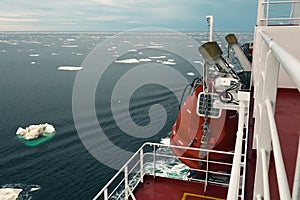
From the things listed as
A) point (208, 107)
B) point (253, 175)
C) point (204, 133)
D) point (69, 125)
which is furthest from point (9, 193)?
point (253, 175)

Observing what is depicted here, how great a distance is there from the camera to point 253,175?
4.00 ft

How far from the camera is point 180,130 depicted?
4.61m

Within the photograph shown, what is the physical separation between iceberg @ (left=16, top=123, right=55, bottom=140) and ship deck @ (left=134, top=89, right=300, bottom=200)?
7.07m

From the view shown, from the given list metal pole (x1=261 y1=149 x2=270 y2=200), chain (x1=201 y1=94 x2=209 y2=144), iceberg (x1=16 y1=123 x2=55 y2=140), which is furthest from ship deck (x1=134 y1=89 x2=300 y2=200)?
iceberg (x1=16 y1=123 x2=55 y2=140)

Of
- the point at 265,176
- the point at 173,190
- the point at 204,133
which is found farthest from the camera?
the point at 204,133

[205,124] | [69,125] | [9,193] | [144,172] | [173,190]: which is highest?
[205,124]

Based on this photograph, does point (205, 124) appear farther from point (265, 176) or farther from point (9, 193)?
point (9, 193)

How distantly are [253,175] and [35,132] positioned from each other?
877cm

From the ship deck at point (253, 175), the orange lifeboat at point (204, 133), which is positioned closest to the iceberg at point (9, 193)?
the orange lifeboat at point (204, 133)

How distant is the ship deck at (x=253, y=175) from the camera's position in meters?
0.85

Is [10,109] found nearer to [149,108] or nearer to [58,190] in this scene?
[149,108]

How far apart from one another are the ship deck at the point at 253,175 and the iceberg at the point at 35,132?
7.07 metres

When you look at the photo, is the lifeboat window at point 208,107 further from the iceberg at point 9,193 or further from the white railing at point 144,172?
the iceberg at point 9,193

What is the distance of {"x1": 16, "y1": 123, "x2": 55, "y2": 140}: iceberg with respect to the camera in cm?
876
